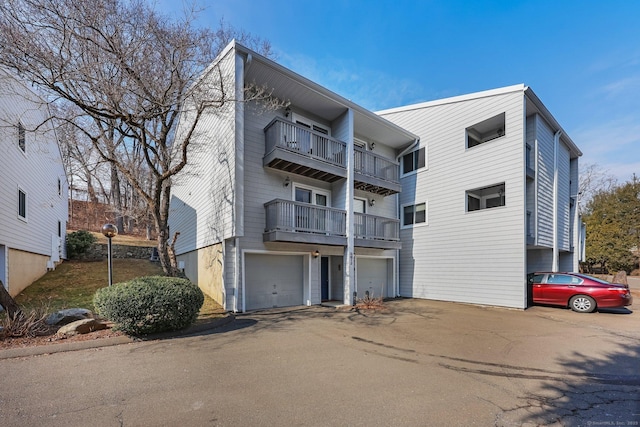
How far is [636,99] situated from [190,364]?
1900 cm

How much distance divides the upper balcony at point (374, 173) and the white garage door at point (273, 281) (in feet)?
14.1

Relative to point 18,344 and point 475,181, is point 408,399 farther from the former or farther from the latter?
point 475,181

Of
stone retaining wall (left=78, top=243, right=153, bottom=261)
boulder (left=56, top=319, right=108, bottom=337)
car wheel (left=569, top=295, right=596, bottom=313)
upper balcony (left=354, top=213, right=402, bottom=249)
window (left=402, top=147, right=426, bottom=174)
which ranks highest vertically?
window (left=402, top=147, right=426, bottom=174)

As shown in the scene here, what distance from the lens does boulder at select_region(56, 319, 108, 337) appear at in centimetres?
612

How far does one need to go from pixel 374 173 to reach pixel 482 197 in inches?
206

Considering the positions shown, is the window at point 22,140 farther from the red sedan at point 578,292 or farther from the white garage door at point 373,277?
the red sedan at point 578,292

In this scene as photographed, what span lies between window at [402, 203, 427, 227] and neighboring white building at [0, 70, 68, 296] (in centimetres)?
1393

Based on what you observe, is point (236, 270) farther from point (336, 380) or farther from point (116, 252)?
point (116, 252)

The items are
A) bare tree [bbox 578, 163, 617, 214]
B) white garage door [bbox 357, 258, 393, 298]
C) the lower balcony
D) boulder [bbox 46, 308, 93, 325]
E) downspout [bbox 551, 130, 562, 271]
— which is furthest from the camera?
bare tree [bbox 578, 163, 617, 214]

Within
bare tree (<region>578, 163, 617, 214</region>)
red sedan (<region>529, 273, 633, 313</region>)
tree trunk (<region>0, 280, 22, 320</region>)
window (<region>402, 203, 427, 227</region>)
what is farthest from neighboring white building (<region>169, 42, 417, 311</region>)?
bare tree (<region>578, 163, 617, 214</region>)

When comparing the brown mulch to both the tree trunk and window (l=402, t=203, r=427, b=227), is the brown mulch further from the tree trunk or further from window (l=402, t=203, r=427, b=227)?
window (l=402, t=203, r=427, b=227)

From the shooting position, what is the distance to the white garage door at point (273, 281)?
10.4 meters

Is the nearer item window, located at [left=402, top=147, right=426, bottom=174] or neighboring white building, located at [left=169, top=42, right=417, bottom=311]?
neighboring white building, located at [left=169, top=42, right=417, bottom=311]

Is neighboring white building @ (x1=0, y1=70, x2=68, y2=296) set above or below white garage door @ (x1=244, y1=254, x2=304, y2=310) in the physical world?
above
